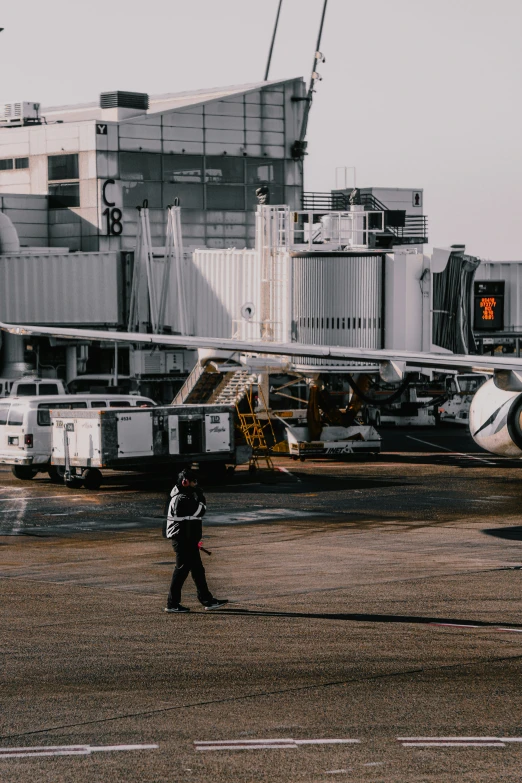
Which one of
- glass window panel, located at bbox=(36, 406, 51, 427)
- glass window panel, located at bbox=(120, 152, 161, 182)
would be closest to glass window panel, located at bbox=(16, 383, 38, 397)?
glass window panel, located at bbox=(36, 406, 51, 427)

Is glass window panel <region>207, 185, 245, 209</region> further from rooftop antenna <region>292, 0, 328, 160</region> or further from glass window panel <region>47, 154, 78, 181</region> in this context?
glass window panel <region>47, 154, 78, 181</region>

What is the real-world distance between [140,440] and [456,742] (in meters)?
26.5

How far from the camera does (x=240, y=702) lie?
13836 millimetres

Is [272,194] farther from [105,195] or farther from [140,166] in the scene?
[105,195]

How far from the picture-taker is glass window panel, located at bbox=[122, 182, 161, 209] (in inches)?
2859

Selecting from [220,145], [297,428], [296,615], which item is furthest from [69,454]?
[220,145]

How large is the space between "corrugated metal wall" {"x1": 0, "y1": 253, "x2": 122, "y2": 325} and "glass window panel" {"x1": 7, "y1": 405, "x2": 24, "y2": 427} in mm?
20051

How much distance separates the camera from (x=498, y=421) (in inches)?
1196

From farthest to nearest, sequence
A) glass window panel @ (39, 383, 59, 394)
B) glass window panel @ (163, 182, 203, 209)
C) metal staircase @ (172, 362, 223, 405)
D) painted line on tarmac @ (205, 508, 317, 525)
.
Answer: glass window panel @ (163, 182, 203, 209)
glass window panel @ (39, 383, 59, 394)
metal staircase @ (172, 362, 223, 405)
painted line on tarmac @ (205, 508, 317, 525)

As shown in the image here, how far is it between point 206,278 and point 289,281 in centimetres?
734

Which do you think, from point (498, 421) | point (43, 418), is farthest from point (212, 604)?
point (43, 418)

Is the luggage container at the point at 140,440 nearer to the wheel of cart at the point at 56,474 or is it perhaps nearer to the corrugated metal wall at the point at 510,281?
the wheel of cart at the point at 56,474

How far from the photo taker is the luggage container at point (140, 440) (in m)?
37.5

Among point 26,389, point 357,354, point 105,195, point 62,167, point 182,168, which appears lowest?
point 26,389
